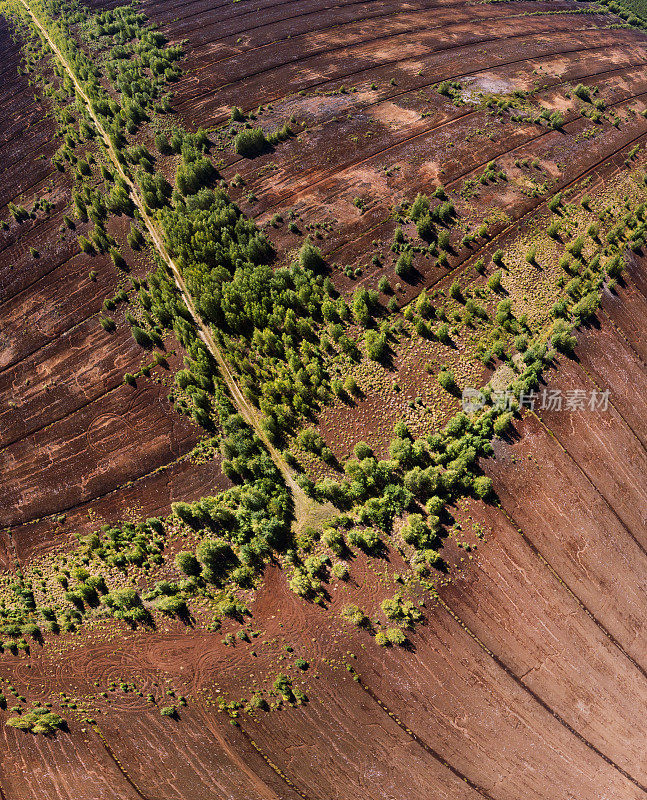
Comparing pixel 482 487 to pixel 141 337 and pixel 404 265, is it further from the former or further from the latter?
pixel 141 337

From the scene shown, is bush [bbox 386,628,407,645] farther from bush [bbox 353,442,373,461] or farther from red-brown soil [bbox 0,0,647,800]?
bush [bbox 353,442,373,461]

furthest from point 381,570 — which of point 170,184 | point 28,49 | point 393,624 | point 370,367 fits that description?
point 28,49

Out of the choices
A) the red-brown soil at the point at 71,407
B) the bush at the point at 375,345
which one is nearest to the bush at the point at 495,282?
the bush at the point at 375,345

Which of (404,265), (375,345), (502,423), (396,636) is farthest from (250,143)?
(396,636)

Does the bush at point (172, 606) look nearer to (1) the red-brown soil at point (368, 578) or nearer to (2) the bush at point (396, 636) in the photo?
(1) the red-brown soil at point (368, 578)

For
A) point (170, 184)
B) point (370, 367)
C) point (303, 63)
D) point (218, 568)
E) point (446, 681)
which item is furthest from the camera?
point (303, 63)

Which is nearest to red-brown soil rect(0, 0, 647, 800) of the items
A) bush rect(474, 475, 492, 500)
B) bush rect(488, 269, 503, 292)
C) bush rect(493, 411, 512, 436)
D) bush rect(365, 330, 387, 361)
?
bush rect(493, 411, 512, 436)

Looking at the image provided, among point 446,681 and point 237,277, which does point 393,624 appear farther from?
point 237,277
